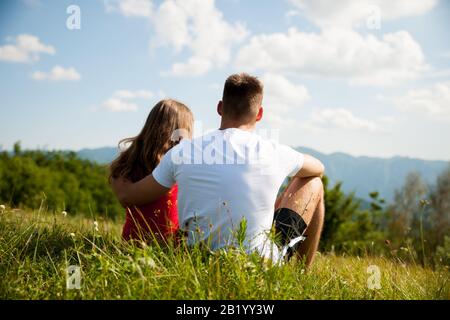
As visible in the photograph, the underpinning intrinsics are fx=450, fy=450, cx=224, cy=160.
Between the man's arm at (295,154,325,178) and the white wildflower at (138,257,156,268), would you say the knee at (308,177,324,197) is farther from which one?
the white wildflower at (138,257,156,268)

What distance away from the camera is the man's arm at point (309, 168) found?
3.26 m

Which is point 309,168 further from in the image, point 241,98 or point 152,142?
point 152,142

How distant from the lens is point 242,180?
284 cm

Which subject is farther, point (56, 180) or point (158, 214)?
point (56, 180)

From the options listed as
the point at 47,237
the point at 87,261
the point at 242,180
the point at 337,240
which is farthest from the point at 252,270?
the point at 337,240

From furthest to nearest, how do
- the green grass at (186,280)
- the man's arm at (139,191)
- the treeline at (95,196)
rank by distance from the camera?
the treeline at (95,196) < the man's arm at (139,191) < the green grass at (186,280)

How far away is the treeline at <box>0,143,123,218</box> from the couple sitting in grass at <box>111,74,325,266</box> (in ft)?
75.3

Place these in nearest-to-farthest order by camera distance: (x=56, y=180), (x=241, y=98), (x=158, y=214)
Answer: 1. (x=241, y=98)
2. (x=158, y=214)
3. (x=56, y=180)

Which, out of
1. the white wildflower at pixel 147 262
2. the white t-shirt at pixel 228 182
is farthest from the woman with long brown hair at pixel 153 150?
the white wildflower at pixel 147 262

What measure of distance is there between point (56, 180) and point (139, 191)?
34.6 m

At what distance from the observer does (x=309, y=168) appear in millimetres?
3305

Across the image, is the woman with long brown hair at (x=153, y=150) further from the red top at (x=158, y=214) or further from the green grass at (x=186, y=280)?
the green grass at (x=186, y=280)

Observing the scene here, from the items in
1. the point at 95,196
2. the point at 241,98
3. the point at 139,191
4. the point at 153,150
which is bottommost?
Answer: the point at 95,196

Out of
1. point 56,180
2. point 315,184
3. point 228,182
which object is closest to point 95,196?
point 56,180
